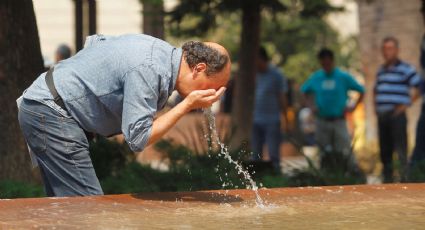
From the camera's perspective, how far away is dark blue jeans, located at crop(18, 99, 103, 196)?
203 inches

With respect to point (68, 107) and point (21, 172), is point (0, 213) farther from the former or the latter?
point (21, 172)

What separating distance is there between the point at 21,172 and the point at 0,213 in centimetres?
294

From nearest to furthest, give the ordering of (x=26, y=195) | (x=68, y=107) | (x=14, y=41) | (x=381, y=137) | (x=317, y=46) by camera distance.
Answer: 1. (x=68, y=107)
2. (x=26, y=195)
3. (x=14, y=41)
4. (x=381, y=137)
5. (x=317, y=46)

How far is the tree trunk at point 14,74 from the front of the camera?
739 cm

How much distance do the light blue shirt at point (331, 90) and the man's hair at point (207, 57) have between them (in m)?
6.92

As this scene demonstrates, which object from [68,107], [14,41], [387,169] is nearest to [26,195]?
[14,41]

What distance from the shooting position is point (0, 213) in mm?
4594

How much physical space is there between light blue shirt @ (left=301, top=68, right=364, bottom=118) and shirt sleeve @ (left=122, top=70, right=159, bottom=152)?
7141mm

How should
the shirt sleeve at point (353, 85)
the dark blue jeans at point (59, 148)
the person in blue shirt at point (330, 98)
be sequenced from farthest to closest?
the shirt sleeve at point (353, 85), the person in blue shirt at point (330, 98), the dark blue jeans at point (59, 148)

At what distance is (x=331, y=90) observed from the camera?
39.0 ft

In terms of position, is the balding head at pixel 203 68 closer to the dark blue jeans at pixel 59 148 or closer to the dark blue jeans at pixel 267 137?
the dark blue jeans at pixel 59 148

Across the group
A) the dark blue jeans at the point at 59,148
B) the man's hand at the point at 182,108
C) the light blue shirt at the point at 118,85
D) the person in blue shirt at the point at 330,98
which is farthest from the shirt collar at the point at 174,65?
the person in blue shirt at the point at 330,98

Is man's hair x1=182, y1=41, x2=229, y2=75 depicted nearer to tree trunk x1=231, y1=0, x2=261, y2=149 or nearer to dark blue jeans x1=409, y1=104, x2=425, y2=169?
dark blue jeans x1=409, y1=104, x2=425, y2=169

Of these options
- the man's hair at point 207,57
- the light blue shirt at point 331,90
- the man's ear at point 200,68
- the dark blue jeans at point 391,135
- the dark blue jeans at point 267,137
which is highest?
the man's hair at point 207,57
